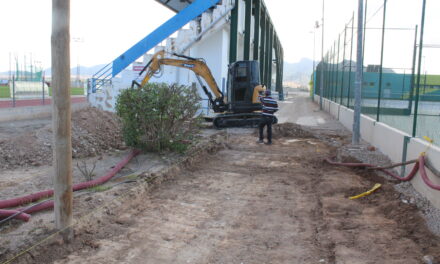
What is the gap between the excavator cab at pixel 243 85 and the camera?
54.7 ft

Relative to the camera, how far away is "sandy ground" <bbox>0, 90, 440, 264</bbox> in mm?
4457

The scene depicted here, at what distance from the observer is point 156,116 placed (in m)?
8.73

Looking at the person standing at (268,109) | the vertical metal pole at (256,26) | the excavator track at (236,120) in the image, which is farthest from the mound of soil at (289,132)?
the vertical metal pole at (256,26)

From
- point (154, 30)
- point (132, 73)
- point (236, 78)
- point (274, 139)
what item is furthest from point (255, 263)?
point (132, 73)

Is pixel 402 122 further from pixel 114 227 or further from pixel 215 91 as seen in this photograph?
pixel 215 91

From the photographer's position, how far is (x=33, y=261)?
4.12 m

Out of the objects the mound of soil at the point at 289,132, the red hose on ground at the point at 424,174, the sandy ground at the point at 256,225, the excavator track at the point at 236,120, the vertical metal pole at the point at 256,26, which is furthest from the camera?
the vertical metal pole at the point at 256,26

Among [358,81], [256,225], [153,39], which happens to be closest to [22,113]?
[153,39]

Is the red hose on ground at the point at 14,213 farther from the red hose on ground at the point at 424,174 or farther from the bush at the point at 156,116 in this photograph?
the red hose on ground at the point at 424,174

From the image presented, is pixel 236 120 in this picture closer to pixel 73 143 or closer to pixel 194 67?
pixel 194 67

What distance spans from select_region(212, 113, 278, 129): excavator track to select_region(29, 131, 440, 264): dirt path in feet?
27.7

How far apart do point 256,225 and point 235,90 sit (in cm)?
1191

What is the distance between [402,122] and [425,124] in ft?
5.94

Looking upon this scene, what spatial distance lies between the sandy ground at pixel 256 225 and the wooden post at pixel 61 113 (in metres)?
0.40
